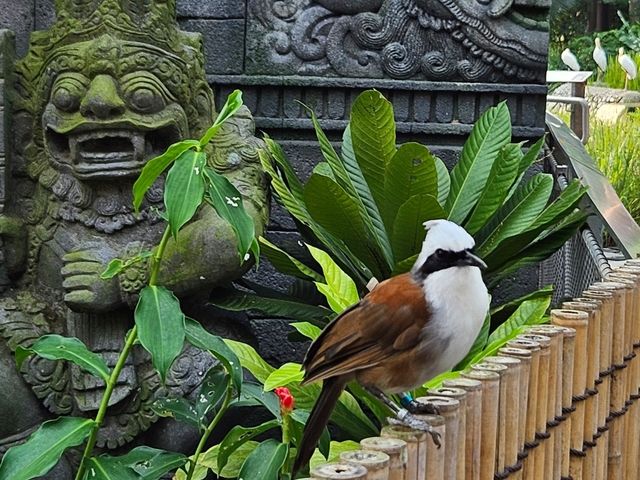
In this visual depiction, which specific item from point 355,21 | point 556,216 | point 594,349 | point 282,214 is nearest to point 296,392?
point 594,349

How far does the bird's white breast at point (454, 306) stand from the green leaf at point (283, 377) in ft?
2.71

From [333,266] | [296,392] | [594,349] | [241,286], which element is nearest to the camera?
[594,349]

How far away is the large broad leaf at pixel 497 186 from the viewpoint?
3.99 m

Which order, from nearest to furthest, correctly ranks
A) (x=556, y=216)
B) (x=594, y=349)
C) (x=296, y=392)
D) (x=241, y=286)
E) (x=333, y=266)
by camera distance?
1. (x=594, y=349)
2. (x=296, y=392)
3. (x=333, y=266)
4. (x=556, y=216)
5. (x=241, y=286)

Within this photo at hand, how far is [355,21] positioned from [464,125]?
654mm

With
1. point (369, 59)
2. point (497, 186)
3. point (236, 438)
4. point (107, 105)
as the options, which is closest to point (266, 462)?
point (236, 438)

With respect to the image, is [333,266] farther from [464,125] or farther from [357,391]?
[464,125]

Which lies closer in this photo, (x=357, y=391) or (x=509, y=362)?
(x=509, y=362)

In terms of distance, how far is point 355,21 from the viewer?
184 inches

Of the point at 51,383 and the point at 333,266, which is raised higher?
the point at 333,266

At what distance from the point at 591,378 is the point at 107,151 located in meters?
1.73

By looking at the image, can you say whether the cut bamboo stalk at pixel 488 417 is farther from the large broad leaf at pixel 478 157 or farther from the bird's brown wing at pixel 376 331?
the large broad leaf at pixel 478 157

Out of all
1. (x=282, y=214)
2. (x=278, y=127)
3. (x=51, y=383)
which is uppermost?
(x=278, y=127)

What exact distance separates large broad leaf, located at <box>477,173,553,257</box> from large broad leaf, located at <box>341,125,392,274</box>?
358 millimetres
